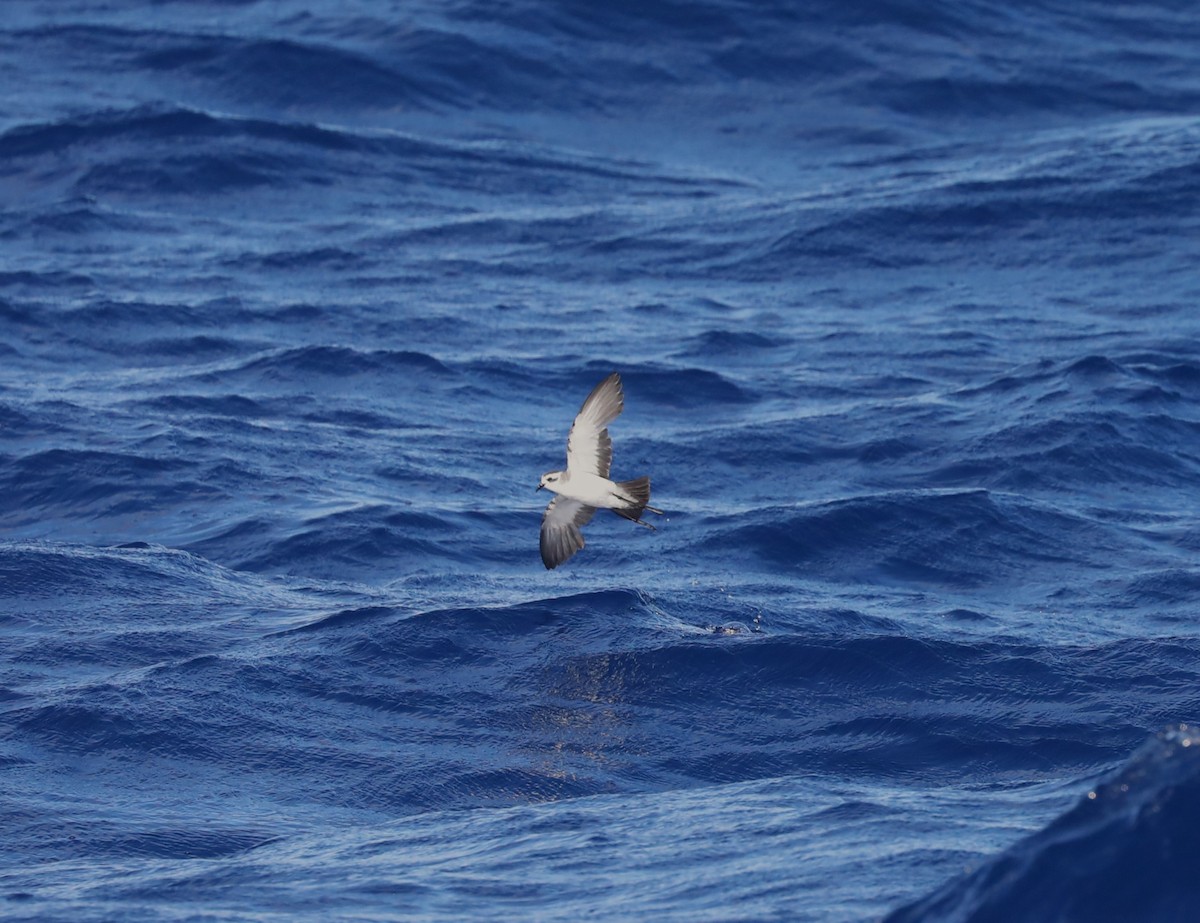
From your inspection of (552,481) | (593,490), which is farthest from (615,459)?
(593,490)

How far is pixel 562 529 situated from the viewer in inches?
465

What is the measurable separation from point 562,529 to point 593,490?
0.69 m

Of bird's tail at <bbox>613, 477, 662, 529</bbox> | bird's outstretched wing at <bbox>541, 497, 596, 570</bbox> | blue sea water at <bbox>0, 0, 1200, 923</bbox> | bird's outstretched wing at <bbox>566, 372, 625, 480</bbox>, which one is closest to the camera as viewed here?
blue sea water at <bbox>0, 0, 1200, 923</bbox>

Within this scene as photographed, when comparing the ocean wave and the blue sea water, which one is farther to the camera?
the blue sea water

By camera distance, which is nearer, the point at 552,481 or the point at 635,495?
the point at 635,495

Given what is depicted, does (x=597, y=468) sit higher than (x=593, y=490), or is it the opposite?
(x=597, y=468)

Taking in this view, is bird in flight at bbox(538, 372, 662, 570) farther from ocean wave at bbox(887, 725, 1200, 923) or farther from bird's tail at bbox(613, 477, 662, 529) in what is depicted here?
ocean wave at bbox(887, 725, 1200, 923)

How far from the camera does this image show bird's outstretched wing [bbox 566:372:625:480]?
10805 mm

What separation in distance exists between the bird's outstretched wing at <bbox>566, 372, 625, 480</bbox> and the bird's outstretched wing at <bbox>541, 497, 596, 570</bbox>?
23.9 inches

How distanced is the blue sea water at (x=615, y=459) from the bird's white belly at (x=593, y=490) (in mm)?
1380

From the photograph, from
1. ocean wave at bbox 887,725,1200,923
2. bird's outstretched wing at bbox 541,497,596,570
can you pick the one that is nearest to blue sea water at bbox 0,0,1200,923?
ocean wave at bbox 887,725,1200,923

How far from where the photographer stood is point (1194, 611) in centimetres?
1397

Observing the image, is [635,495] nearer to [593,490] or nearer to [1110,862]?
[593,490]

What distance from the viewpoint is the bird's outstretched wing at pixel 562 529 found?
1179 centimetres
